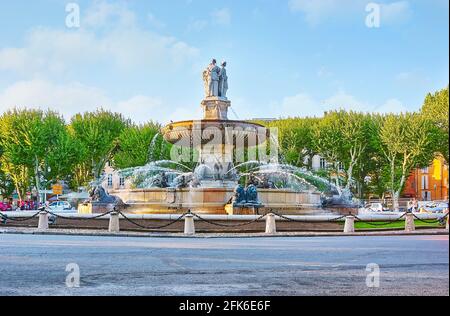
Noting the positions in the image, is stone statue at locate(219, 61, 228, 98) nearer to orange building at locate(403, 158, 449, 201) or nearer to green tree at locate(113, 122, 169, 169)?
green tree at locate(113, 122, 169, 169)

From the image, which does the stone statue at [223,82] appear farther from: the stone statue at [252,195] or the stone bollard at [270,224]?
the stone bollard at [270,224]

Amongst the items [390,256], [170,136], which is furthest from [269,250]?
[170,136]

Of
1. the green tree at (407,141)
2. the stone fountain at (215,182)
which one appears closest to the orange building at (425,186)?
the green tree at (407,141)

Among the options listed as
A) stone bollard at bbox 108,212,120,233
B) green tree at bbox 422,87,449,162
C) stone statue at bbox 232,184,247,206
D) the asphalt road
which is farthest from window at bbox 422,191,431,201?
the asphalt road

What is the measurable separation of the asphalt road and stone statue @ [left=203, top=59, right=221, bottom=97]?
17.0 metres

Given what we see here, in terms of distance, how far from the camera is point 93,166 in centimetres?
6059

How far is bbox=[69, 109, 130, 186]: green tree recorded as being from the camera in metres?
57.3

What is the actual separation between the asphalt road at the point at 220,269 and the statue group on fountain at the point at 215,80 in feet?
55.8

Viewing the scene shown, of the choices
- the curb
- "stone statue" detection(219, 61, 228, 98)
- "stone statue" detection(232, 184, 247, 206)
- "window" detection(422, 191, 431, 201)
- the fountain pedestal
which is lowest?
the curb

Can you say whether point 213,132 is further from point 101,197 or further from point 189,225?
point 189,225

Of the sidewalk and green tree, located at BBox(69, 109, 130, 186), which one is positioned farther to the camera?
green tree, located at BBox(69, 109, 130, 186)
